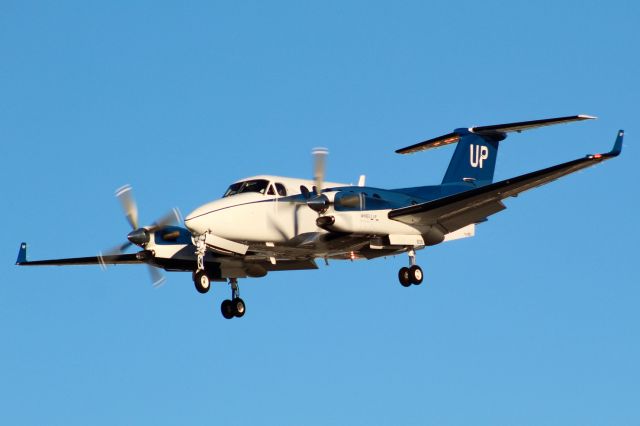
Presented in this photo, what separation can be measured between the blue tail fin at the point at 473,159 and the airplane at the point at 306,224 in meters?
1.33

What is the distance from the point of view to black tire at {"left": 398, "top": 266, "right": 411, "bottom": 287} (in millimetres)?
32500

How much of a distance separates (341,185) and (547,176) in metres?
5.84

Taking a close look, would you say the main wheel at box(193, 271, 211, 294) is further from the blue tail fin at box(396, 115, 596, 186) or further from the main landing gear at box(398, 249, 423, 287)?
the blue tail fin at box(396, 115, 596, 186)

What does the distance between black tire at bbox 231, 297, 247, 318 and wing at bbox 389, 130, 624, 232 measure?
5.48 metres

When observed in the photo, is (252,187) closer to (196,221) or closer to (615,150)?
(196,221)

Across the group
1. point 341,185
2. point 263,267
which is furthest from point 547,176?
point 263,267

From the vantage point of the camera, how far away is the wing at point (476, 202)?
29734 mm

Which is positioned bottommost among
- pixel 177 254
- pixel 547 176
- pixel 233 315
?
pixel 233 315

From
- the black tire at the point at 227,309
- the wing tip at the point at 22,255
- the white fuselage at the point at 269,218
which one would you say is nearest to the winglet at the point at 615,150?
the white fuselage at the point at 269,218

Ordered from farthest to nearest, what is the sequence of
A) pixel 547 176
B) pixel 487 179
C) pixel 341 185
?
pixel 487 179 < pixel 341 185 < pixel 547 176

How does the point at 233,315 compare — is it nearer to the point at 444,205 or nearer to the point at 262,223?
the point at 262,223

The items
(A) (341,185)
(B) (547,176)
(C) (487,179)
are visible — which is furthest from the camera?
(C) (487,179)

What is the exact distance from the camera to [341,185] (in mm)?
32375

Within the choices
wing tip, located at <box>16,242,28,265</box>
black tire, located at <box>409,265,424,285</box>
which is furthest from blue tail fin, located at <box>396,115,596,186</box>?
wing tip, located at <box>16,242,28,265</box>
